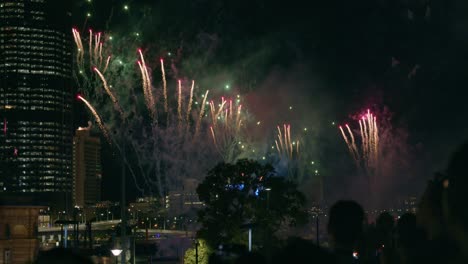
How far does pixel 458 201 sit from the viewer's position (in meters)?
4.56

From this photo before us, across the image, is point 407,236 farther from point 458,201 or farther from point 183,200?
point 183,200

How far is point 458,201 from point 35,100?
→ 14523 cm

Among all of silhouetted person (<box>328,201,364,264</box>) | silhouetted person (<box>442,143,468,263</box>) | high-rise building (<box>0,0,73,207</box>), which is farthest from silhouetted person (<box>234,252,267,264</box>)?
high-rise building (<box>0,0,73,207</box>)

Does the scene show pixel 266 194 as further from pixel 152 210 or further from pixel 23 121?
pixel 23 121

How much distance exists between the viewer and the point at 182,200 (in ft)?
253

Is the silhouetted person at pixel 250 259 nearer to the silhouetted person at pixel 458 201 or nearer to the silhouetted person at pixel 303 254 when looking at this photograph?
the silhouetted person at pixel 303 254

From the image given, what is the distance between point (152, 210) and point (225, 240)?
50.8 metres

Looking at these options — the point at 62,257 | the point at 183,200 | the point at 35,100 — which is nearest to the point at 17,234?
the point at 183,200

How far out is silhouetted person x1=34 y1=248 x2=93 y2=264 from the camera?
505 cm

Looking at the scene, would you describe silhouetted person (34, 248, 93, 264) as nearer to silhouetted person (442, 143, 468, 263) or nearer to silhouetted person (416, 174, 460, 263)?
silhouetted person (442, 143, 468, 263)

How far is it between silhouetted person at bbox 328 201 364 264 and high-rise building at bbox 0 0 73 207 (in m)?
107

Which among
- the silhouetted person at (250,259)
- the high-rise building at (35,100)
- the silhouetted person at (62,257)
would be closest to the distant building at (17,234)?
the high-rise building at (35,100)

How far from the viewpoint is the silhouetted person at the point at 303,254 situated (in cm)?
588

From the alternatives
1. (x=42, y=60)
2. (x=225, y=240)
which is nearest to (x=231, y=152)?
(x=225, y=240)
